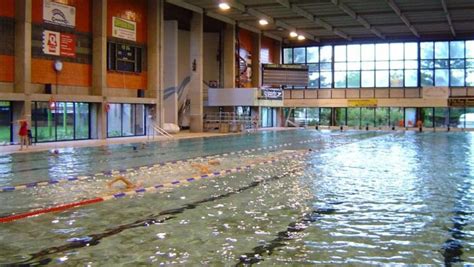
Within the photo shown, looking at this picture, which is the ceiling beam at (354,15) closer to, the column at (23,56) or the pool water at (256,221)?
the column at (23,56)

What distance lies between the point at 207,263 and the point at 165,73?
35.2 metres

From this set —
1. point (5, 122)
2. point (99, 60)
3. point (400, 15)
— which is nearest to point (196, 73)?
point (99, 60)

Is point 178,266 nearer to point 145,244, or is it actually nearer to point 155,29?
point 145,244

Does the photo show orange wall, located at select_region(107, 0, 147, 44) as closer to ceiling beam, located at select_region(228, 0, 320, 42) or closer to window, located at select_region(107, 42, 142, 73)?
window, located at select_region(107, 42, 142, 73)

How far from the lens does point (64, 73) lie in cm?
2988

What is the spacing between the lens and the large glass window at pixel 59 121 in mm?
28291

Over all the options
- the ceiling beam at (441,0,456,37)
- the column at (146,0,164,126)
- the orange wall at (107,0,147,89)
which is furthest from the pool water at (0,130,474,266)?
the ceiling beam at (441,0,456,37)

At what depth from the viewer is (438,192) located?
11.6 m

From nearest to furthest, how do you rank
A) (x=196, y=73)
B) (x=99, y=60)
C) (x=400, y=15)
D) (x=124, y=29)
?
(x=99, y=60) < (x=124, y=29) < (x=400, y=15) < (x=196, y=73)

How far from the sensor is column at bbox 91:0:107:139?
31219mm

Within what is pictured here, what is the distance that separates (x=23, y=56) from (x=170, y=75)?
14938 mm

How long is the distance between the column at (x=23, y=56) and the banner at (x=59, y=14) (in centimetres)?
190

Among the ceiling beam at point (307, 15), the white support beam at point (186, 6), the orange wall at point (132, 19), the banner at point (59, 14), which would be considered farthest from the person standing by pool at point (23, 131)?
the ceiling beam at point (307, 15)

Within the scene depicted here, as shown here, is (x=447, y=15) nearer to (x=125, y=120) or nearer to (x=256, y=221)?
(x=125, y=120)
